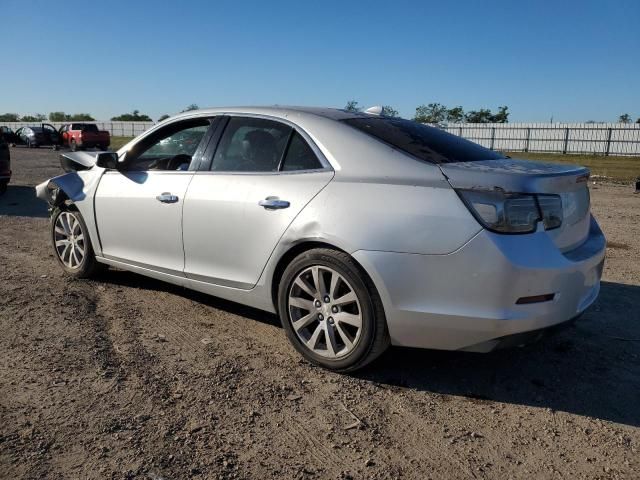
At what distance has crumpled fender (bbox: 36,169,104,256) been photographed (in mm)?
4992

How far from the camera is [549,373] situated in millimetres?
3521

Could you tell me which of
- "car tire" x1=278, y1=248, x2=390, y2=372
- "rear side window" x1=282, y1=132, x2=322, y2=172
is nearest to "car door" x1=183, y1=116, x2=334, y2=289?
"rear side window" x1=282, y1=132, x2=322, y2=172

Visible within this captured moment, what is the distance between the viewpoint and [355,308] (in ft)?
10.9

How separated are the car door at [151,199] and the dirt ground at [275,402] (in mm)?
483

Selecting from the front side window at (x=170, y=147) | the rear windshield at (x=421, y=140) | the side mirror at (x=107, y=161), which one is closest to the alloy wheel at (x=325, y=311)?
the rear windshield at (x=421, y=140)

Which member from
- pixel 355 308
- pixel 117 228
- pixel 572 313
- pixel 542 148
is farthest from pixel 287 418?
pixel 542 148

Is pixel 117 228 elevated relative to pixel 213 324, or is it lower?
elevated

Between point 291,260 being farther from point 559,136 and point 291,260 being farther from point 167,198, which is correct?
point 559,136

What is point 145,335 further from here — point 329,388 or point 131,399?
point 329,388

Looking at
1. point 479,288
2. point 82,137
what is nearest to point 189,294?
point 479,288

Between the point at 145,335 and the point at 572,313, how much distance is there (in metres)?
2.82

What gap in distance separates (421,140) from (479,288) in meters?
1.18

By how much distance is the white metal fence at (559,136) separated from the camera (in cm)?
3403

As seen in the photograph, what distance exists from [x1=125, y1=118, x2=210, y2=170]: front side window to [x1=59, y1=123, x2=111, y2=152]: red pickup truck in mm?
28693
